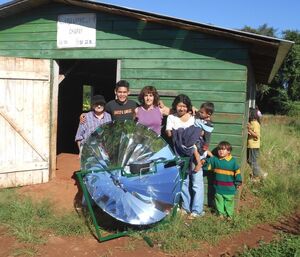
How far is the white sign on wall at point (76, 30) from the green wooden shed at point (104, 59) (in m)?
0.02

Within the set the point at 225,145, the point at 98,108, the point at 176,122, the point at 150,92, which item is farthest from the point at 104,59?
the point at 225,145

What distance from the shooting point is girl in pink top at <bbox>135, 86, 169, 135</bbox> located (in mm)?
5375

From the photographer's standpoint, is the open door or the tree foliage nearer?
the open door

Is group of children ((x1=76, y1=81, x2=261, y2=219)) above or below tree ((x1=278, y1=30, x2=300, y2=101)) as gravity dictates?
below

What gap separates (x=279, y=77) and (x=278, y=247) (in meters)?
24.1

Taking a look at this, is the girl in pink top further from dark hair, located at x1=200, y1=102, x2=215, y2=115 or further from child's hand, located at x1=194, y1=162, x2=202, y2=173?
child's hand, located at x1=194, y1=162, x2=202, y2=173

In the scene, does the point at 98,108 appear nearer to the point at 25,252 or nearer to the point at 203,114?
the point at 203,114

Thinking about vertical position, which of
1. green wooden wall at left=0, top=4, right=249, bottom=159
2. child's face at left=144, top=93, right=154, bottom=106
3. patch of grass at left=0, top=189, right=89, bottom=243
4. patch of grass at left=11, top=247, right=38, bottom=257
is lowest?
patch of grass at left=11, top=247, right=38, bottom=257

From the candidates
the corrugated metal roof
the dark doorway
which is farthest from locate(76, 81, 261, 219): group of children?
the dark doorway

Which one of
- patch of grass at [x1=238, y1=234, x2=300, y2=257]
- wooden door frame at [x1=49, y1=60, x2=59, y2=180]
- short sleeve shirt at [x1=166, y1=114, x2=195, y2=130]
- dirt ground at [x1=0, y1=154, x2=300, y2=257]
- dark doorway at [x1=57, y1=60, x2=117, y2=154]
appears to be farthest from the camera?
dark doorway at [x1=57, y1=60, x2=117, y2=154]

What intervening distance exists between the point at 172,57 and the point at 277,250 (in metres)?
3.27

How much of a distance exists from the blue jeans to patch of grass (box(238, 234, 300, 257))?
50.1 inches

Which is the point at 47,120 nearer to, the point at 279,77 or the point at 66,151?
the point at 66,151

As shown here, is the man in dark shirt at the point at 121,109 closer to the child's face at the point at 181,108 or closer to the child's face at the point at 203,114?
the child's face at the point at 181,108
